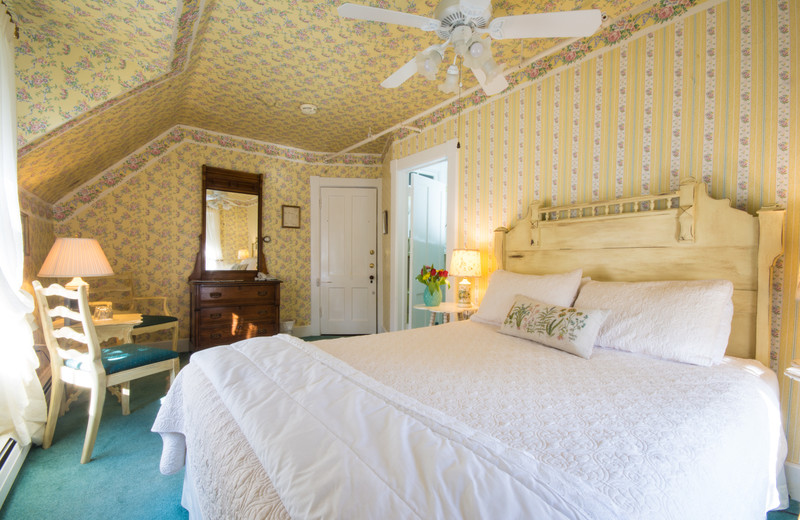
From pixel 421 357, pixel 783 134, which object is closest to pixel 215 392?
pixel 421 357

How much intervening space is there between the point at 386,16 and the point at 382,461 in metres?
1.65

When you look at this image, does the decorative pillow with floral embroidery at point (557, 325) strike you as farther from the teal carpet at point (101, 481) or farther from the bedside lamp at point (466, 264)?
the teal carpet at point (101, 481)

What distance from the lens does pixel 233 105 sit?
10.9 feet

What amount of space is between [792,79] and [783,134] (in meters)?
0.25

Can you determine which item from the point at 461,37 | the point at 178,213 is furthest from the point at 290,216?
the point at 461,37

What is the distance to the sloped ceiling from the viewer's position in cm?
183

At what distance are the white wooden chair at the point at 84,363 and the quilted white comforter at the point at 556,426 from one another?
0.69 m

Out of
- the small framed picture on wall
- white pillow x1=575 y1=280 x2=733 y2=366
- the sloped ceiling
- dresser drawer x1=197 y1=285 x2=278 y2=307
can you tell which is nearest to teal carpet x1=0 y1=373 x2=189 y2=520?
dresser drawer x1=197 y1=285 x2=278 y2=307

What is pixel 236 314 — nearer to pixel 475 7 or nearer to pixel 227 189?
pixel 227 189

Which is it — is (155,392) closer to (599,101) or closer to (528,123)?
(528,123)

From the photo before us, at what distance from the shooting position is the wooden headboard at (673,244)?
1.62 m

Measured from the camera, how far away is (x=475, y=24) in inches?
60.0

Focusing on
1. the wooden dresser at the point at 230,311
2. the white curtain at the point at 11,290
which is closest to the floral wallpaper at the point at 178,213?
the wooden dresser at the point at 230,311

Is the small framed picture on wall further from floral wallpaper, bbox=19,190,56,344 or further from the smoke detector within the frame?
floral wallpaper, bbox=19,190,56,344
